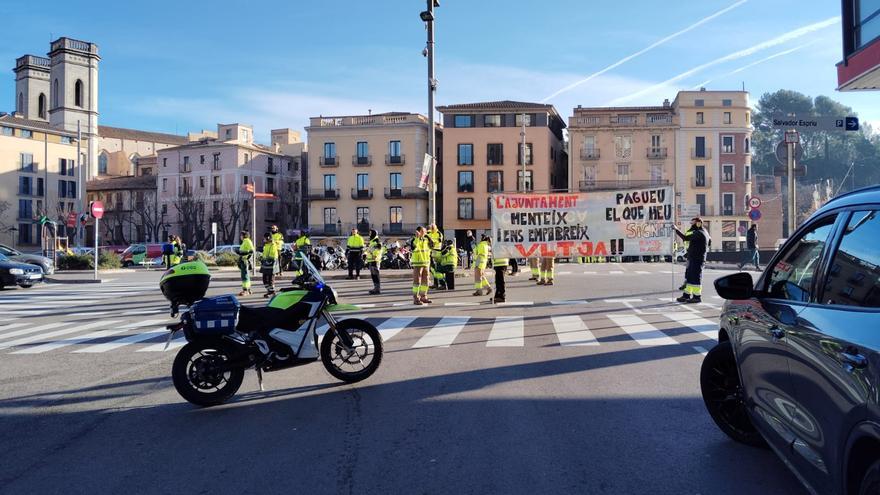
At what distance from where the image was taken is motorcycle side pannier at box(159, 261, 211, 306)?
6988 millimetres

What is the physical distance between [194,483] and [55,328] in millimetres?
9567

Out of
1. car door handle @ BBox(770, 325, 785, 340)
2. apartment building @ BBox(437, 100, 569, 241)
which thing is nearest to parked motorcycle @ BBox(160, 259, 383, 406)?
car door handle @ BBox(770, 325, 785, 340)

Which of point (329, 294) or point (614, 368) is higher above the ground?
point (329, 294)

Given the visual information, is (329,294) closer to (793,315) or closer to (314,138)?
(793,315)

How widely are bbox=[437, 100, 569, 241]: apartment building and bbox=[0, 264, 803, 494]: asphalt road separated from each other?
5681 centimetres

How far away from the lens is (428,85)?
70.6ft

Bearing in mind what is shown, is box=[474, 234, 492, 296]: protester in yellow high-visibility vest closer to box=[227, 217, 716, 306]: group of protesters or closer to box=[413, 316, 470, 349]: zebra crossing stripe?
box=[227, 217, 716, 306]: group of protesters

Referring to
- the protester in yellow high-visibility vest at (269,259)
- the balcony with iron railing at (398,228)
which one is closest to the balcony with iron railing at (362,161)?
the balcony with iron railing at (398,228)

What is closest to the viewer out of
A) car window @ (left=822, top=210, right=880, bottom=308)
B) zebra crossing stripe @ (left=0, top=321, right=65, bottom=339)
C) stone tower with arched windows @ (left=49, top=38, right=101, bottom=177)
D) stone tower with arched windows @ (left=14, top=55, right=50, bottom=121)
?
car window @ (left=822, top=210, right=880, bottom=308)

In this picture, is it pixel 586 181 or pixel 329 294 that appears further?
pixel 586 181

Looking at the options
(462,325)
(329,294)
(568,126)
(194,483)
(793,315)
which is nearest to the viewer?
(793,315)

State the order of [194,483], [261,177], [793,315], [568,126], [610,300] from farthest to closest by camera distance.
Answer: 1. [261,177]
2. [568,126]
3. [610,300]
4. [194,483]
5. [793,315]

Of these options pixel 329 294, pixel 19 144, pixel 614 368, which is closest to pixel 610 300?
pixel 614 368

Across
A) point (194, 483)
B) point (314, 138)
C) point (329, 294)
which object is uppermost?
point (314, 138)
